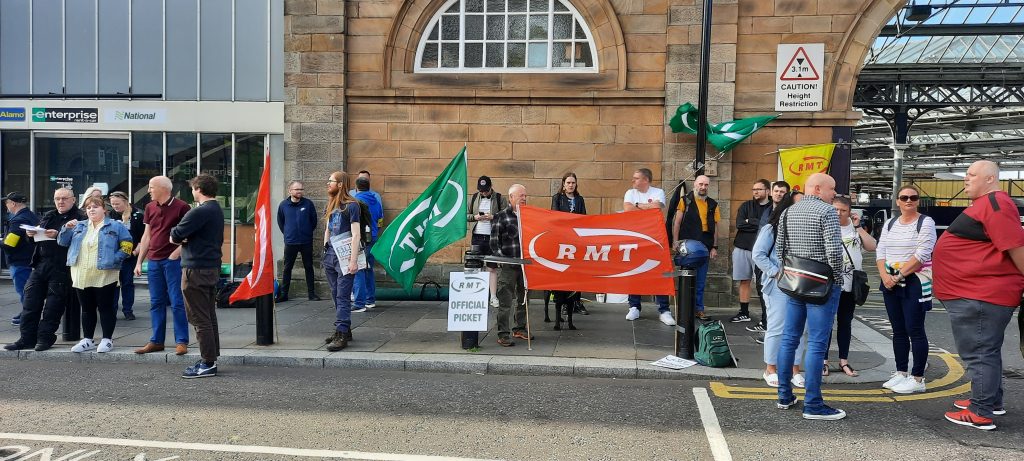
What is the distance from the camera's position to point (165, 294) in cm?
730

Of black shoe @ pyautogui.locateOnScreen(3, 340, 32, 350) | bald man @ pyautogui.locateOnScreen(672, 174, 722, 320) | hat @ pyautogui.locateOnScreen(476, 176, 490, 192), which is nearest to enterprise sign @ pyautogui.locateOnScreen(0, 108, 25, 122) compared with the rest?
black shoe @ pyautogui.locateOnScreen(3, 340, 32, 350)

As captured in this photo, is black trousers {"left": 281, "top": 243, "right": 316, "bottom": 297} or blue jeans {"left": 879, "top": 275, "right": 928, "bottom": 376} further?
black trousers {"left": 281, "top": 243, "right": 316, "bottom": 297}

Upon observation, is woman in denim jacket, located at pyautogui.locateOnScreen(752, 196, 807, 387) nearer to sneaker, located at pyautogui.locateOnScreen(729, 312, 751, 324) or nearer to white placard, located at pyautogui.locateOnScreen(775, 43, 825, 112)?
sneaker, located at pyautogui.locateOnScreen(729, 312, 751, 324)

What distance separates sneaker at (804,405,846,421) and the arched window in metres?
6.87

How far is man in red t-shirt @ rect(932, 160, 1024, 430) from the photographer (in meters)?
4.66

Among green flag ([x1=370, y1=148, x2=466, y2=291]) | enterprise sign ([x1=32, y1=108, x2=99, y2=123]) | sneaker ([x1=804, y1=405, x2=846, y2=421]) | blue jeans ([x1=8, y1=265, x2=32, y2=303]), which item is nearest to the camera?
sneaker ([x1=804, y1=405, x2=846, y2=421])

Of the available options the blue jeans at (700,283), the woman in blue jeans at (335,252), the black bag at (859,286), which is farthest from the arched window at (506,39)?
the black bag at (859,286)

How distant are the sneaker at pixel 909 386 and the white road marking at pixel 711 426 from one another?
63.7 inches

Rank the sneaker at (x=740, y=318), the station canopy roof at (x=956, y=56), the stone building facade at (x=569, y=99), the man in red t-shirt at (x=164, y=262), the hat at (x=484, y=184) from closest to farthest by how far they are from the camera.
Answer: the man in red t-shirt at (x=164, y=262) → the sneaker at (x=740, y=318) → the hat at (x=484, y=184) → the stone building facade at (x=569, y=99) → the station canopy roof at (x=956, y=56)

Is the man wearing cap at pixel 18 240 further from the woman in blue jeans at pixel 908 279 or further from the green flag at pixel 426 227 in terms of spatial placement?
the woman in blue jeans at pixel 908 279


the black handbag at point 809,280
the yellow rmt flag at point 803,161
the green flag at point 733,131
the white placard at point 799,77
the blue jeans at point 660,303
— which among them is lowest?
the blue jeans at point 660,303

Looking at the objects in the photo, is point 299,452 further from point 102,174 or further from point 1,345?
point 102,174

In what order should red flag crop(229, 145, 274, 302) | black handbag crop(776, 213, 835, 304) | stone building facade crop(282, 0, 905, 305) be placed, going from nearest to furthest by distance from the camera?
black handbag crop(776, 213, 835, 304) → red flag crop(229, 145, 274, 302) → stone building facade crop(282, 0, 905, 305)

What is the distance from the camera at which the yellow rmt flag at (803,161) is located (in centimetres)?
998
